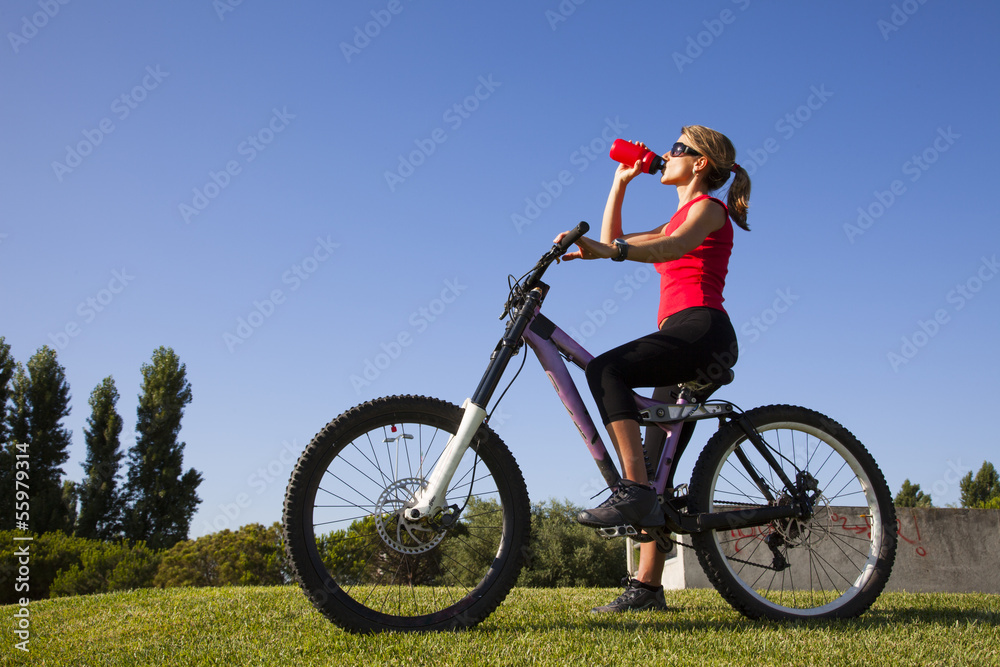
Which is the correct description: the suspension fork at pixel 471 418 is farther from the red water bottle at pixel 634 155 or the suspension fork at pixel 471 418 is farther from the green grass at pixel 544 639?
the red water bottle at pixel 634 155

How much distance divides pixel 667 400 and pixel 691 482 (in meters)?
0.51

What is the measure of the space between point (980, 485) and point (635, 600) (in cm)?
6237

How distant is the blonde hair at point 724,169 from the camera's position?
371cm

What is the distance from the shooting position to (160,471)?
110ft

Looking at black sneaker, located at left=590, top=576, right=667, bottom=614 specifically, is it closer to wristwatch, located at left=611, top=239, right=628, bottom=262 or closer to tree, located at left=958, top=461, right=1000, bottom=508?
wristwatch, located at left=611, top=239, right=628, bottom=262

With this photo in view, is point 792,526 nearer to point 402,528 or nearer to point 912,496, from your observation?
point 402,528

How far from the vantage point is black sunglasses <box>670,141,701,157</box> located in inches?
148

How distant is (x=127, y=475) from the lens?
33.3m

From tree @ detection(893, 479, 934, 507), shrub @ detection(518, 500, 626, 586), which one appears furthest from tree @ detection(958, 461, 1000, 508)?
shrub @ detection(518, 500, 626, 586)

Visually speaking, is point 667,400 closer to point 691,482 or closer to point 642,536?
point 691,482

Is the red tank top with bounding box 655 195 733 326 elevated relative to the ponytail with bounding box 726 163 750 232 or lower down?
lower down

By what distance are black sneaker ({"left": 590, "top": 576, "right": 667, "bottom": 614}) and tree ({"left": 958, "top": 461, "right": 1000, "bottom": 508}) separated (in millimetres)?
59887

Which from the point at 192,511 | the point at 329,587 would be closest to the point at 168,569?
the point at 192,511

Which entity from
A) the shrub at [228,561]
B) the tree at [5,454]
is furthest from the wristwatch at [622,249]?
the tree at [5,454]
